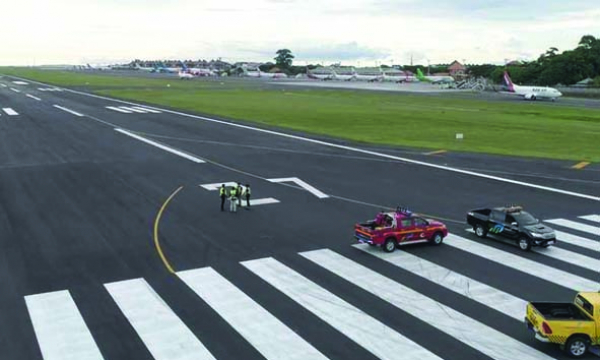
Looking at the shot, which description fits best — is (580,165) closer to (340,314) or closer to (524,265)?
Answer: (524,265)

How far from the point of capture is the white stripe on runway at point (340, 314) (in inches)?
682

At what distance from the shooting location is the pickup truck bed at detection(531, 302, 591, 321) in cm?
1766

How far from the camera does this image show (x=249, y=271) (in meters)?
23.7

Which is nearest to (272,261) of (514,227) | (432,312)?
(432,312)

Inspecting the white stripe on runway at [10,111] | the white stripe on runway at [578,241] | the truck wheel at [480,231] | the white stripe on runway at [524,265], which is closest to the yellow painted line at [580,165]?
the white stripe on runway at [578,241]

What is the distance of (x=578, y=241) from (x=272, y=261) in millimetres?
15140

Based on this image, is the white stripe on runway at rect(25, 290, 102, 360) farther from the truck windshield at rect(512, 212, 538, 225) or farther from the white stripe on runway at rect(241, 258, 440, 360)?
the truck windshield at rect(512, 212, 538, 225)

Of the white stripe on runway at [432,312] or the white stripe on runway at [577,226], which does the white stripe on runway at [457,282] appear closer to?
the white stripe on runway at [432,312]

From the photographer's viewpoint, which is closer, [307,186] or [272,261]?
[272,261]

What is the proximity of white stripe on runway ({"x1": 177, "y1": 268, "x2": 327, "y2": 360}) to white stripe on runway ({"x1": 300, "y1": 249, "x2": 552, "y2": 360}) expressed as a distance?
4359 millimetres

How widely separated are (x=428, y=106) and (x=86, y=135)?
65.5 m

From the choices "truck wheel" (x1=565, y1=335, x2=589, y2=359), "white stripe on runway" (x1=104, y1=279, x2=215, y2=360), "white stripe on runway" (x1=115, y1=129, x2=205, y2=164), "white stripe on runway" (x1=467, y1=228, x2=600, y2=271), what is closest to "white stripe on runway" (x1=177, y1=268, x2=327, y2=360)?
"white stripe on runway" (x1=104, y1=279, x2=215, y2=360)

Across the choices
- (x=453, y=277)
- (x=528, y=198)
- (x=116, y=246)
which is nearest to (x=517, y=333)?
(x=453, y=277)

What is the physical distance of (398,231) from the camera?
26859 mm
